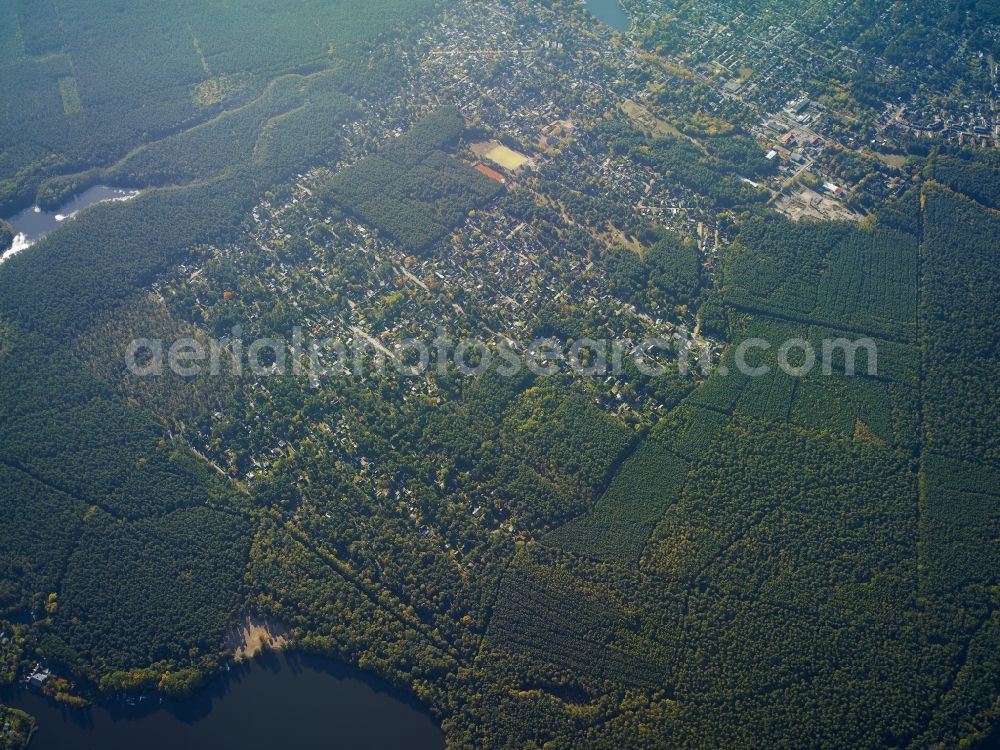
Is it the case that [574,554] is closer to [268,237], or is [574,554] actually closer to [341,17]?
[268,237]

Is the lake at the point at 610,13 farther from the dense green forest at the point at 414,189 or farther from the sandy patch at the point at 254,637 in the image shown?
the sandy patch at the point at 254,637

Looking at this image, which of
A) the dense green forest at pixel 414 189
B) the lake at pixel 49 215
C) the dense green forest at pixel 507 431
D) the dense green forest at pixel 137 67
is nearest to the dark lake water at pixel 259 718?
the dense green forest at pixel 507 431

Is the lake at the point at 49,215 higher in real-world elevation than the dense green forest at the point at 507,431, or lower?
higher

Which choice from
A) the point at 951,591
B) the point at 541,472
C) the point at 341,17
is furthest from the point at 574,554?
the point at 341,17

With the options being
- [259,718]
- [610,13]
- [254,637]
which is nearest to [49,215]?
[254,637]

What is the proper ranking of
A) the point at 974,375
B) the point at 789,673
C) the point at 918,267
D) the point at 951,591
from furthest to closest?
the point at 918,267
the point at 974,375
the point at 951,591
the point at 789,673

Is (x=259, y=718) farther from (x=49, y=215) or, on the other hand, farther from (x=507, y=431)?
(x=49, y=215)
